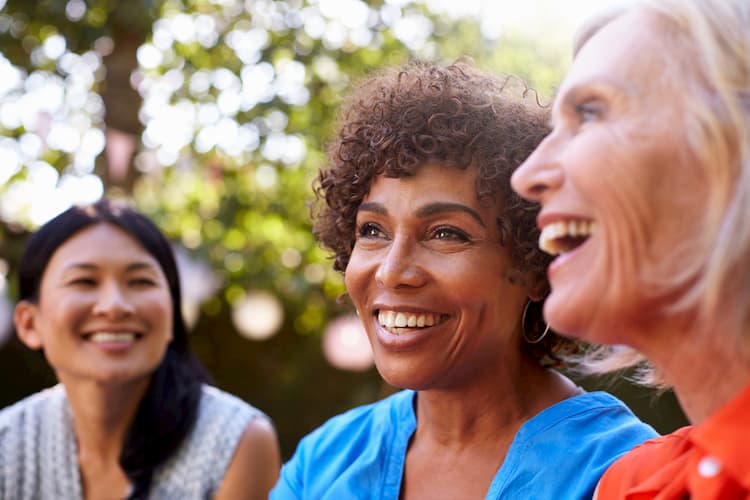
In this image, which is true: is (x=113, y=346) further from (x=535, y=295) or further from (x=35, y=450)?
(x=535, y=295)

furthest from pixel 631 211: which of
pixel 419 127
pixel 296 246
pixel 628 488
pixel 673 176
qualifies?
pixel 296 246

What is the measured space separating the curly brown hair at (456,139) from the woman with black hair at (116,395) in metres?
1.23

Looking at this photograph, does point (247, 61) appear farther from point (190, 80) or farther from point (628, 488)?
point (628, 488)

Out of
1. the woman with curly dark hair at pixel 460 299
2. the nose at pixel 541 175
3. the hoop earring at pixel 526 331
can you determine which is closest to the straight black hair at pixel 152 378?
the woman with curly dark hair at pixel 460 299

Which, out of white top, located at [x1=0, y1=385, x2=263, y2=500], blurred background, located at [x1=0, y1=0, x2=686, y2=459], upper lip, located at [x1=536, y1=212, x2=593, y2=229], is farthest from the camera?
blurred background, located at [x1=0, y1=0, x2=686, y2=459]

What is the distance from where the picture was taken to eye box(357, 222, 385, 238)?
6.89ft

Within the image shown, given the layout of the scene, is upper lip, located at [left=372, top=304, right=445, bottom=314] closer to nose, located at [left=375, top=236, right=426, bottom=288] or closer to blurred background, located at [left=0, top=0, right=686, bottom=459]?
nose, located at [left=375, top=236, right=426, bottom=288]

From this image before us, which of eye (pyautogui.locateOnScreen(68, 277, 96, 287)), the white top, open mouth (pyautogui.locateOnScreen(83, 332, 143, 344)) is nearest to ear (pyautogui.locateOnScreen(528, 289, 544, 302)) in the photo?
the white top

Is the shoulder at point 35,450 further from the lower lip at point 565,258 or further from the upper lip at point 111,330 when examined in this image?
the lower lip at point 565,258

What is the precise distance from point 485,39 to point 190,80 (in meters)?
2.02

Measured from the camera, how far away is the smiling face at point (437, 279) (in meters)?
1.98

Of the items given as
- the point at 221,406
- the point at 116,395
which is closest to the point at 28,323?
the point at 116,395

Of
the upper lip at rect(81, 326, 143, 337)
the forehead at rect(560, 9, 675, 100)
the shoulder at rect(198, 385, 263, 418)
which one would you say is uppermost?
the forehead at rect(560, 9, 675, 100)

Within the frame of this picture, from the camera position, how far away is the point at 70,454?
3.33 metres
